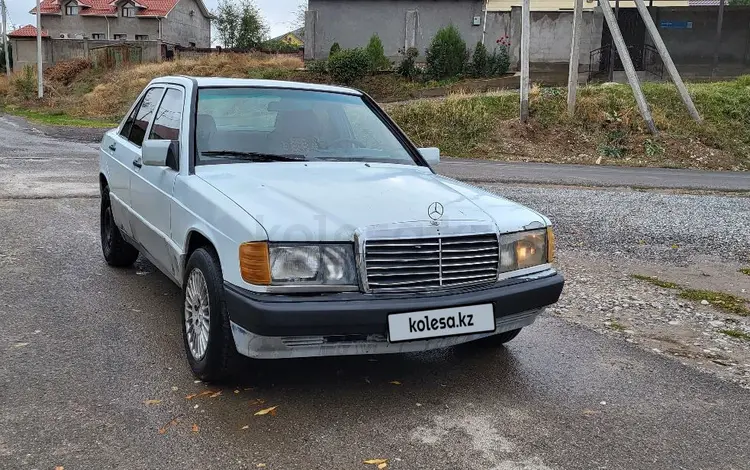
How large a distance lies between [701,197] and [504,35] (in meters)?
23.1

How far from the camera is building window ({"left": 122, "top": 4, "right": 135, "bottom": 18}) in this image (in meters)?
57.0

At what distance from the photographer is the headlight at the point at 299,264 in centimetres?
327

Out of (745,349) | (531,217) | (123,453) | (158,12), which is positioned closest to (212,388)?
(123,453)

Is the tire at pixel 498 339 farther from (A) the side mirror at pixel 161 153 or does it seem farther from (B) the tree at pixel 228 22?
(B) the tree at pixel 228 22

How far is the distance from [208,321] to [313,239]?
32.1 inches

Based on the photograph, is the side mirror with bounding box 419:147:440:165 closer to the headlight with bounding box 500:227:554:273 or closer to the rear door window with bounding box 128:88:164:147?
the headlight with bounding box 500:227:554:273

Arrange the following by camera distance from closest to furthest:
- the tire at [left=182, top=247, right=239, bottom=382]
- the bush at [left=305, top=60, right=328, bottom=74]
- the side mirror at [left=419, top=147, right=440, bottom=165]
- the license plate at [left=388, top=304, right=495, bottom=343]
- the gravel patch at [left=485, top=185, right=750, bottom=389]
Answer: the license plate at [left=388, top=304, right=495, bottom=343] → the tire at [left=182, top=247, right=239, bottom=382] → the gravel patch at [left=485, top=185, right=750, bottom=389] → the side mirror at [left=419, top=147, right=440, bottom=165] → the bush at [left=305, top=60, right=328, bottom=74]

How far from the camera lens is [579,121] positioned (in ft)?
67.3

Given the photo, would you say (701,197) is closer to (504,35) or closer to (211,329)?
(211,329)

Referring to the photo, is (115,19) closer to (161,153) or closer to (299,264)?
(161,153)

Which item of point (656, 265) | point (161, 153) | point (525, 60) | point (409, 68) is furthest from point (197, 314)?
point (409, 68)

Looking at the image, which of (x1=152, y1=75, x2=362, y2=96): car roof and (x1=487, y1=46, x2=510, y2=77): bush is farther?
(x1=487, y1=46, x2=510, y2=77): bush

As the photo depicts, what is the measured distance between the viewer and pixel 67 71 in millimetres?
40562

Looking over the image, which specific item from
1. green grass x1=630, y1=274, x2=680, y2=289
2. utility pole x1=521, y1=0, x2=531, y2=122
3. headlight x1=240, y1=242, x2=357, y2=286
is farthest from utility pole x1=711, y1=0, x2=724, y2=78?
headlight x1=240, y1=242, x2=357, y2=286
